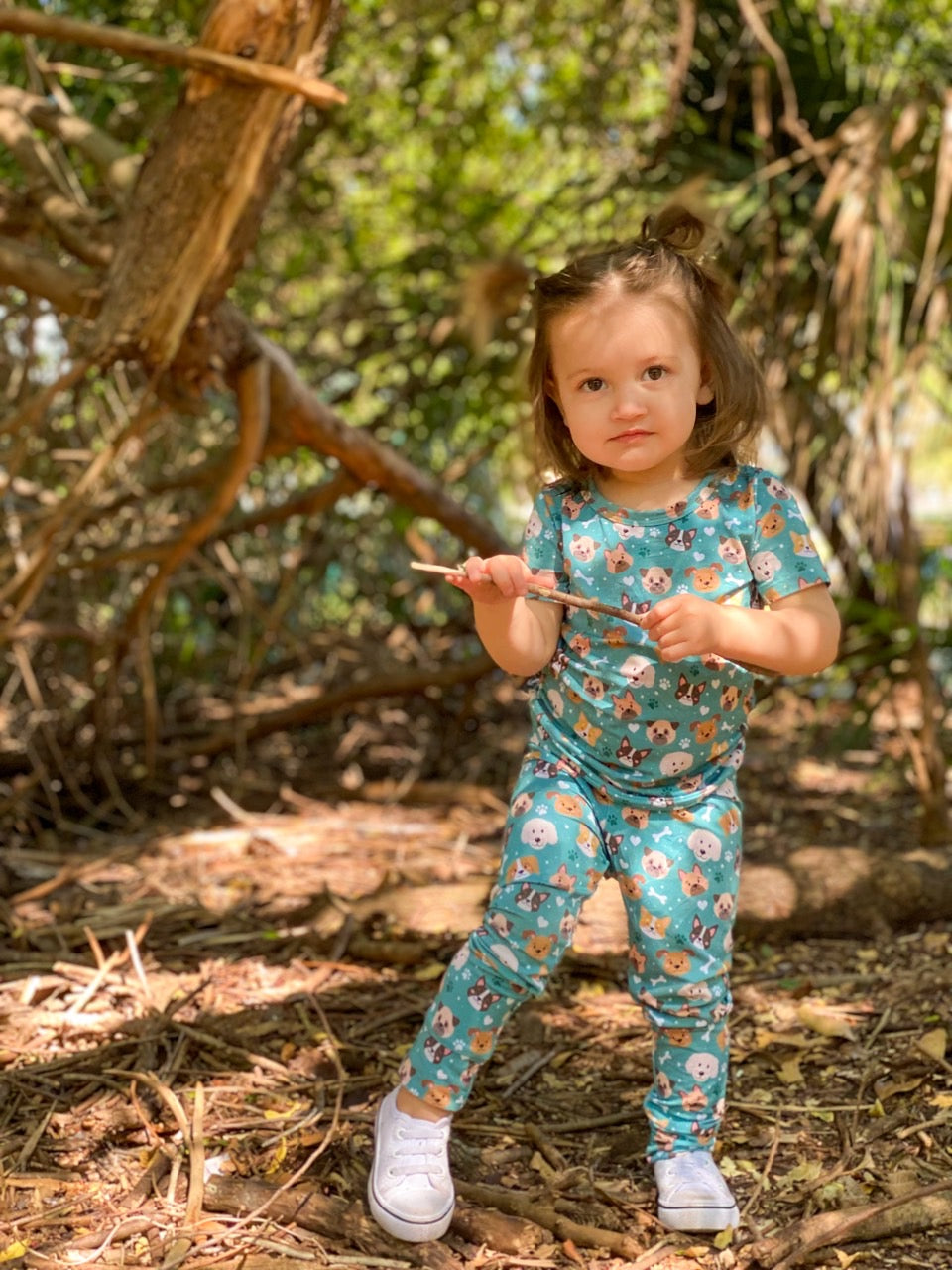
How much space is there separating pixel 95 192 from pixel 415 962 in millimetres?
2135

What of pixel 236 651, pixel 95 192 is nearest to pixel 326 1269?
pixel 95 192

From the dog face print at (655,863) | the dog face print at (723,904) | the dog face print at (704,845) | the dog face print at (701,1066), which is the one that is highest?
the dog face print at (704,845)

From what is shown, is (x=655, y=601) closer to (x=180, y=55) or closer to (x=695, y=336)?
(x=695, y=336)

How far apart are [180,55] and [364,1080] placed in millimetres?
1904

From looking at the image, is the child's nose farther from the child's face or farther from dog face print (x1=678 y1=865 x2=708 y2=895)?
dog face print (x1=678 y1=865 x2=708 y2=895)

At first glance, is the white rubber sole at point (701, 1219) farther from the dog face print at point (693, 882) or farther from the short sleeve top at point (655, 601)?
the short sleeve top at point (655, 601)

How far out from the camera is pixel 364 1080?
2207 millimetres

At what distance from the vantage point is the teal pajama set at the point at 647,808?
1.84 metres

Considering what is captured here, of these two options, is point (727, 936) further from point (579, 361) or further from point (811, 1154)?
point (579, 361)

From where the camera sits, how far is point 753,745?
4625 mm

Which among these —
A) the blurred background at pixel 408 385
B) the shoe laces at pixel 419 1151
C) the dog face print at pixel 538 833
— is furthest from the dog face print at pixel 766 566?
the blurred background at pixel 408 385

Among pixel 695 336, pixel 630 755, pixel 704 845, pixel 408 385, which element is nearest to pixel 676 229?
pixel 695 336

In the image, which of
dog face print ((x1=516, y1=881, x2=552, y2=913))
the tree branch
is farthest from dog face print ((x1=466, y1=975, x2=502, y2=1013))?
the tree branch

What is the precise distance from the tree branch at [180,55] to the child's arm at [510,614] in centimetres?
126
